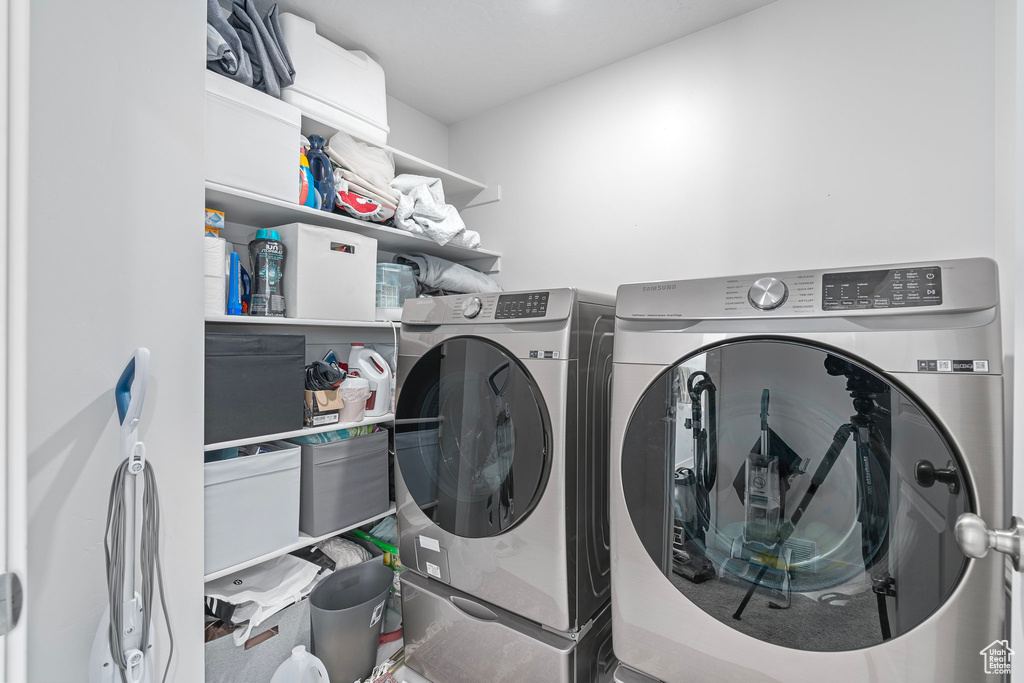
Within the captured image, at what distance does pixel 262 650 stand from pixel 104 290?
3.88 feet

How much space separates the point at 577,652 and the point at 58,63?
1782 millimetres

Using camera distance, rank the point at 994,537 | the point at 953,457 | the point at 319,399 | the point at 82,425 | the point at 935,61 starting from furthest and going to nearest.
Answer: the point at 319,399
the point at 935,61
the point at 82,425
the point at 953,457
the point at 994,537

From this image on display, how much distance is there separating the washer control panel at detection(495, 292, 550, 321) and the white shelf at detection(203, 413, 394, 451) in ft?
2.46

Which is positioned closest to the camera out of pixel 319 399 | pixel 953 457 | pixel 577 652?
pixel 953 457

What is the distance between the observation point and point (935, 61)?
137 cm

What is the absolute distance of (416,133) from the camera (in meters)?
2.40

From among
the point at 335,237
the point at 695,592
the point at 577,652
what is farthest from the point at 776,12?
the point at 577,652

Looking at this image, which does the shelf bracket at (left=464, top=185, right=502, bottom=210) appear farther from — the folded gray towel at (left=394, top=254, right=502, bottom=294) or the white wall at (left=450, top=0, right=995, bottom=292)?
the folded gray towel at (left=394, top=254, right=502, bottom=294)

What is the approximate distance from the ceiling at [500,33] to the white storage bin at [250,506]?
1.63m

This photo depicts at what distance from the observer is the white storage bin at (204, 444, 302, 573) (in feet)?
4.31

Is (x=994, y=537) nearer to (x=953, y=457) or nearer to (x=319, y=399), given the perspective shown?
(x=953, y=457)

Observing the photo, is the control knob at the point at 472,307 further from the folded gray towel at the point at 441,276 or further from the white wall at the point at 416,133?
the white wall at the point at 416,133
